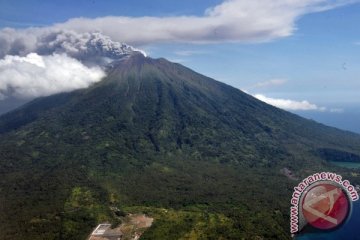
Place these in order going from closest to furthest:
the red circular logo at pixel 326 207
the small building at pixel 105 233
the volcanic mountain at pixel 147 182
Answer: the red circular logo at pixel 326 207, the small building at pixel 105 233, the volcanic mountain at pixel 147 182

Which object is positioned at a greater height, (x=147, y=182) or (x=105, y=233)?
(x=147, y=182)

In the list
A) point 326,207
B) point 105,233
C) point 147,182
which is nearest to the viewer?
point 326,207

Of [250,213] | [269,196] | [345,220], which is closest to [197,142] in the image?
[269,196]

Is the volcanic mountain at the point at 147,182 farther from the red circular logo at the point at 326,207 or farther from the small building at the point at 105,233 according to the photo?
the red circular logo at the point at 326,207
